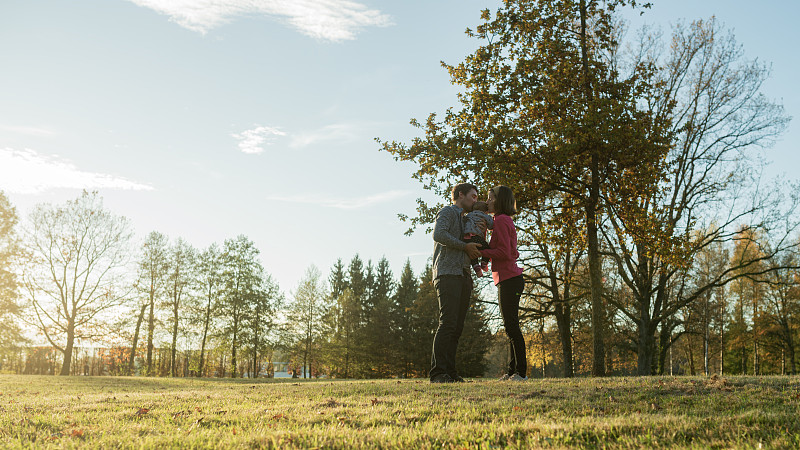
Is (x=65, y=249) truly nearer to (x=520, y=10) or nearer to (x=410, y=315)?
(x=410, y=315)

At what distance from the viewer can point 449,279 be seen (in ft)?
23.8

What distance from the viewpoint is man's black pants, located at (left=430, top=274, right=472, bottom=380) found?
23.7 ft

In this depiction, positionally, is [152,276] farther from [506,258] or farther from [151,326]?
[506,258]

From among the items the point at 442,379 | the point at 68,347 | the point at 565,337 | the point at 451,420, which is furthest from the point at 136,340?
the point at 451,420

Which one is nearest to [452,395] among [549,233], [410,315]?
[549,233]

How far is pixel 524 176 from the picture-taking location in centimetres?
1201

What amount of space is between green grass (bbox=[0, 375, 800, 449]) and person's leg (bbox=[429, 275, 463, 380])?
1.54m

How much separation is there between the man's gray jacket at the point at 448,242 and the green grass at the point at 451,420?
2.01m

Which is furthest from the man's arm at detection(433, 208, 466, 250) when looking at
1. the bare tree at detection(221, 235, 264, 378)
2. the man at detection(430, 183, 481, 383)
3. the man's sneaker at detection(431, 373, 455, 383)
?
the bare tree at detection(221, 235, 264, 378)

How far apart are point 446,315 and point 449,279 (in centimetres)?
54

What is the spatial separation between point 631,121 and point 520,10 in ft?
14.7

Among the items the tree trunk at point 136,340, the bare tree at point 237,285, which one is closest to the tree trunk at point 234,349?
the bare tree at point 237,285

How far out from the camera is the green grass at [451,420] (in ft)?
10.3

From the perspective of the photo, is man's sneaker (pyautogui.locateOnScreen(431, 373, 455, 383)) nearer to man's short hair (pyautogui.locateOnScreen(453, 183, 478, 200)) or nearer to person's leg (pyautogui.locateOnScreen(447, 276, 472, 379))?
person's leg (pyautogui.locateOnScreen(447, 276, 472, 379))
